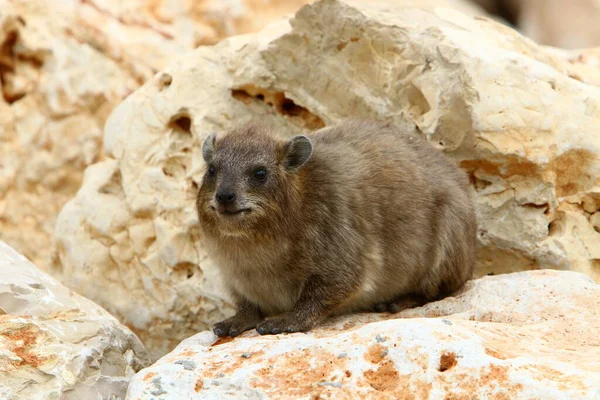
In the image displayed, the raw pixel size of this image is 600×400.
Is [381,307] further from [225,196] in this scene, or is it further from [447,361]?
[447,361]

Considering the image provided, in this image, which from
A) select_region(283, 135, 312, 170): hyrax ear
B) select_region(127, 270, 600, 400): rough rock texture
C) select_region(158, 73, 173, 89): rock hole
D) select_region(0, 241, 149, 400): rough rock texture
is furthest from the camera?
select_region(158, 73, 173, 89): rock hole

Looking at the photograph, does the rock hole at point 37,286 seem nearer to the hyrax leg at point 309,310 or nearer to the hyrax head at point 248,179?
the hyrax head at point 248,179

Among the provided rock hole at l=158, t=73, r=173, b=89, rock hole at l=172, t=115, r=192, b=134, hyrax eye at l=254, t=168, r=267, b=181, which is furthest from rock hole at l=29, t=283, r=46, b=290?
rock hole at l=158, t=73, r=173, b=89

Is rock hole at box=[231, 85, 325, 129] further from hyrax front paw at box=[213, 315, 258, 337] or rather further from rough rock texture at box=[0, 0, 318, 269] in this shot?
rough rock texture at box=[0, 0, 318, 269]

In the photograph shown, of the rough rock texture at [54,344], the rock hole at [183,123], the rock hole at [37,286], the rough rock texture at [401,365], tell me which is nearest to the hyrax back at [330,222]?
the rough rock texture at [54,344]

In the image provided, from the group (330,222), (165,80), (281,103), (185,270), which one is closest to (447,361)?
(330,222)

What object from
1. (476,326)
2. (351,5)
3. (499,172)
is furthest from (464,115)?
(476,326)

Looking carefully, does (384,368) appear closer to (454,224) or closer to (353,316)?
(353,316)
